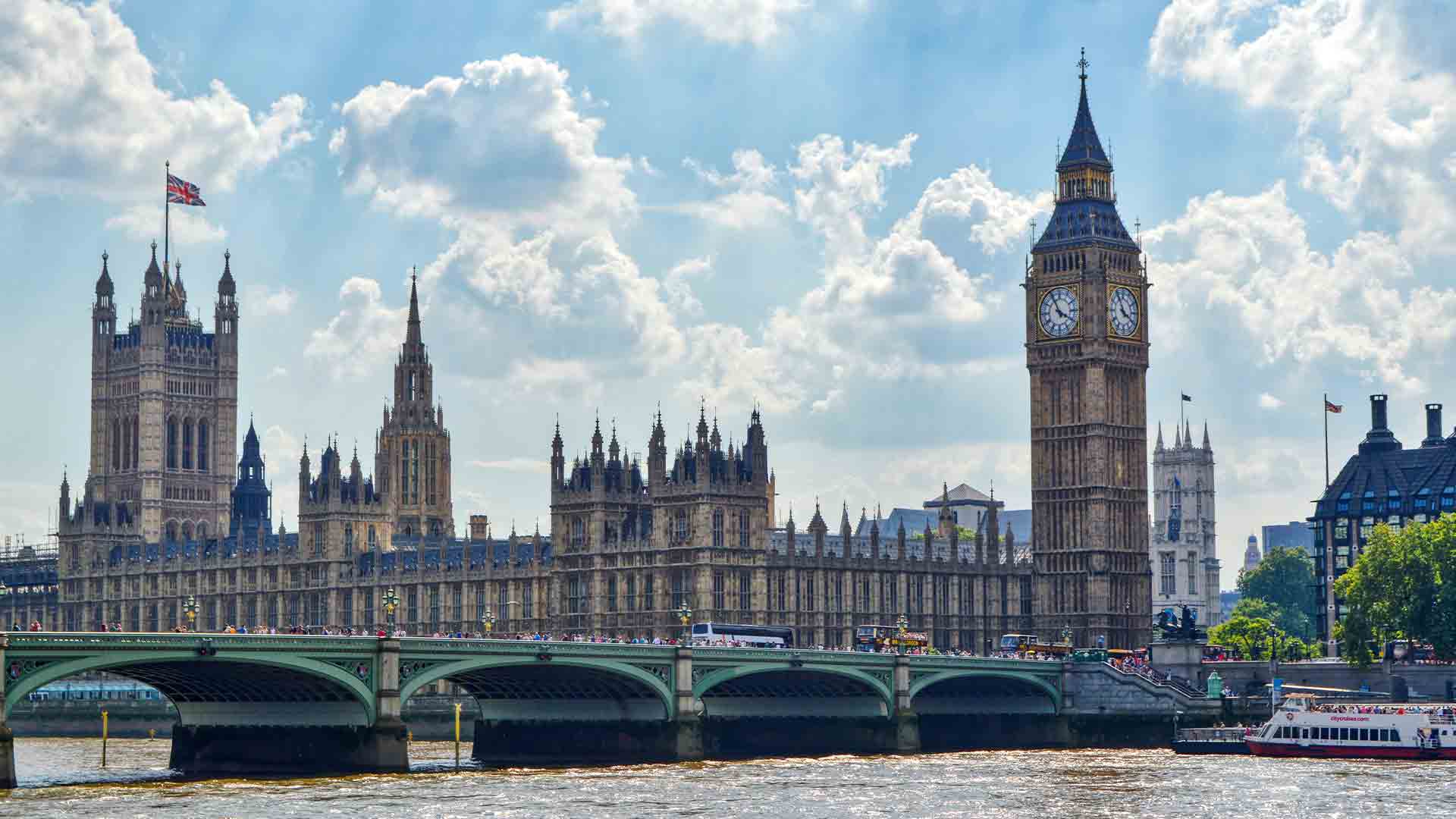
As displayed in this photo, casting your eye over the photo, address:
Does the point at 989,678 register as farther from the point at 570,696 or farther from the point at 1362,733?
A: the point at 570,696

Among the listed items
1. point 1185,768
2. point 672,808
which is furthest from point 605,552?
point 672,808

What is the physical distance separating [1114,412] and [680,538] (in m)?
31.2

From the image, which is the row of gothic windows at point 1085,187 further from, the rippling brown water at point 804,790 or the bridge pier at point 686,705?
the bridge pier at point 686,705

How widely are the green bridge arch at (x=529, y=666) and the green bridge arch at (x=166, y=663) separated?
2.01 meters

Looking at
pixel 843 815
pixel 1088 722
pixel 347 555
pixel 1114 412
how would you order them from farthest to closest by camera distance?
pixel 347 555
pixel 1114 412
pixel 1088 722
pixel 843 815

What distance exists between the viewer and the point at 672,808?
94.2 metres

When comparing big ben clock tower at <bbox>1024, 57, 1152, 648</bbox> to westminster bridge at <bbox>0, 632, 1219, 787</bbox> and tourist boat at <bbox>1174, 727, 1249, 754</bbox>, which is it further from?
tourist boat at <bbox>1174, 727, 1249, 754</bbox>

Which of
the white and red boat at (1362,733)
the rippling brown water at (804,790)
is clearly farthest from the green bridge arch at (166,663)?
the white and red boat at (1362,733)

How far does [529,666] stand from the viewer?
4594 inches

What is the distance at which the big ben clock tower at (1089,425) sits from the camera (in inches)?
6919

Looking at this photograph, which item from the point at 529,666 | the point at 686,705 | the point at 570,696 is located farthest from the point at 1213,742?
the point at 529,666

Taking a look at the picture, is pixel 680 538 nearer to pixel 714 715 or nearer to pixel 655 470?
pixel 655 470

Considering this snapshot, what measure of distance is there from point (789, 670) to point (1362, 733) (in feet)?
85.0

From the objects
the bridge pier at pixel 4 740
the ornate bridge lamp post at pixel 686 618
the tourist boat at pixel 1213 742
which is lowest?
the tourist boat at pixel 1213 742
